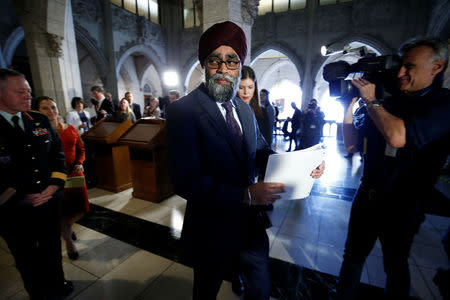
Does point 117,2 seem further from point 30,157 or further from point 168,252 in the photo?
point 168,252

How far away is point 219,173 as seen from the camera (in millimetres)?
1045

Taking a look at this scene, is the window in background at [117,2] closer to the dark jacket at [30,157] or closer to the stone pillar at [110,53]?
the stone pillar at [110,53]

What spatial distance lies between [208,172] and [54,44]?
22.6 ft

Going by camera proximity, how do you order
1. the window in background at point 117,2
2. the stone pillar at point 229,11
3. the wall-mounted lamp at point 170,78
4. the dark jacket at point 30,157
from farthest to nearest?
the wall-mounted lamp at point 170,78 < the window in background at point 117,2 < the stone pillar at point 229,11 < the dark jacket at point 30,157

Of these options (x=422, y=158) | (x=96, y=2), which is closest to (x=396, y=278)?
(x=422, y=158)

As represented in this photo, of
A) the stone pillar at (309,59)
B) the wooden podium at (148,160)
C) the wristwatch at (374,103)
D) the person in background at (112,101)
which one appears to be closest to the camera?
the wristwatch at (374,103)

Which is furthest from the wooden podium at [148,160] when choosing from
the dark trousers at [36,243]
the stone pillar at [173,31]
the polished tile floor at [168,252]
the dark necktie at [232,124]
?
the stone pillar at [173,31]

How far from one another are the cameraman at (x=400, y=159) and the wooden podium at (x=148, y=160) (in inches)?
110

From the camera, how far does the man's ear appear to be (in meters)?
1.12

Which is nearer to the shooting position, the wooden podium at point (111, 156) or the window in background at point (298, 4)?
the wooden podium at point (111, 156)

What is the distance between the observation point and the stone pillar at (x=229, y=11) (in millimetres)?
3253

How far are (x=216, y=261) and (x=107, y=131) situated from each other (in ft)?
11.4

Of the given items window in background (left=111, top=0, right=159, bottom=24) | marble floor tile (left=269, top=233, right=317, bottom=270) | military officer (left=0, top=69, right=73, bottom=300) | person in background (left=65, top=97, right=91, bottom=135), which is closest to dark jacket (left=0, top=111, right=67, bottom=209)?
military officer (left=0, top=69, right=73, bottom=300)

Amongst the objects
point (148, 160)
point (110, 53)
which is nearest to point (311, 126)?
point (148, 160)
